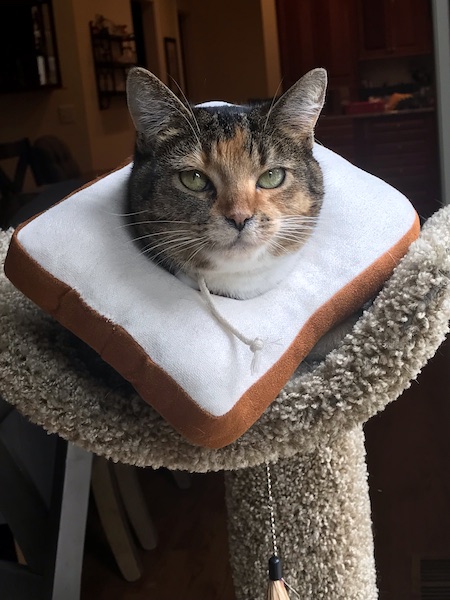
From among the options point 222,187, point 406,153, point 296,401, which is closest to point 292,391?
point 296,401

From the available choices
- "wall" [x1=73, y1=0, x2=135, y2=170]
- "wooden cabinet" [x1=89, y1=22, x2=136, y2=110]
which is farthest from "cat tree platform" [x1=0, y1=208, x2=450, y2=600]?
"wooden cabinet" [x1=89, y1=22, x2=136, y2=110]

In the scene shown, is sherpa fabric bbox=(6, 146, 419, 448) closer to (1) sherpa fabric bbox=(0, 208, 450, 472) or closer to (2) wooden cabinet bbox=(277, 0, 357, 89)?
(1) sherpa fabric bbox=(0, 208, 450, 472)

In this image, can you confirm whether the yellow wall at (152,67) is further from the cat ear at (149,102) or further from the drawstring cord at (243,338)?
the drawstring cord at (243,338)

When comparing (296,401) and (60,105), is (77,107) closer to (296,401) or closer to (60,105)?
(60,105)

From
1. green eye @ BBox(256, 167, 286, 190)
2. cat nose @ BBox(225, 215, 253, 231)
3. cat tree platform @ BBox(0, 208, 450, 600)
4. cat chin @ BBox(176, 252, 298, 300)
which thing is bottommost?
cat tree platform @ BBox(0, 208, 450, 600)

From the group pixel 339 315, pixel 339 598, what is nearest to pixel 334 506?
pixel 339 598

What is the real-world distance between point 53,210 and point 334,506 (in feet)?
1.59

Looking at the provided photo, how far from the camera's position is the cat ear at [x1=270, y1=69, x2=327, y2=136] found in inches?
31.7

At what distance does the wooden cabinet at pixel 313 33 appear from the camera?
1.85 m

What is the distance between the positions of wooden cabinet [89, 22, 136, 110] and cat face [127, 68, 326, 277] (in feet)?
3.69

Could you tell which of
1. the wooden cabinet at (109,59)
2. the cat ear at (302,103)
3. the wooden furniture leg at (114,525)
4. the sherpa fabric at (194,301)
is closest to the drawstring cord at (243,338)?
the sherpa fabric at (194,301)

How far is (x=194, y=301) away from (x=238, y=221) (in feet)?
0.33

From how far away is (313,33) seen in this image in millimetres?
1880

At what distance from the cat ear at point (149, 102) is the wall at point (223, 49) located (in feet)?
2.96
